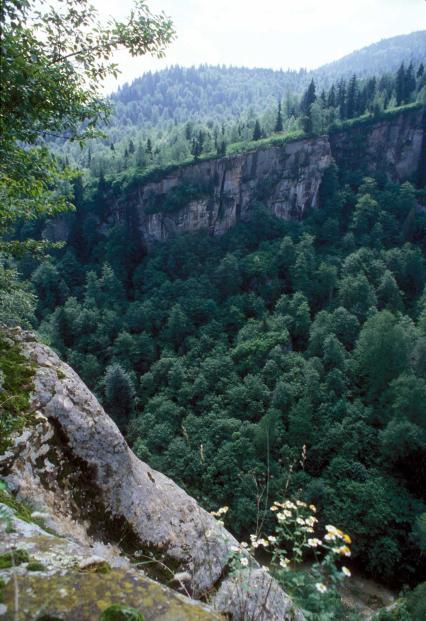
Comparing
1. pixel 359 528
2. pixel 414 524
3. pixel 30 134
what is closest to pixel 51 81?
pixel 30 134

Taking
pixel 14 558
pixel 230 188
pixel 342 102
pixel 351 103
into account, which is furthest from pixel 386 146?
pixel 14 558

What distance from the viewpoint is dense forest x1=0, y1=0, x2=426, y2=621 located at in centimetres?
645

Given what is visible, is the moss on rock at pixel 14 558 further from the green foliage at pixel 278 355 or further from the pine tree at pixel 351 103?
the pine tree at pixel 351 103

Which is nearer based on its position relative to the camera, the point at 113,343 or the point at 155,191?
the point at 113,343

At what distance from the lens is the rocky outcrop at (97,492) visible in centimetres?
525

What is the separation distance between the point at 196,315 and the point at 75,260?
27.7 meters

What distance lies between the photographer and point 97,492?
614cm

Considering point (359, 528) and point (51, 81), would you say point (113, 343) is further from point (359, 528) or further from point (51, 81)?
point (51, 81)

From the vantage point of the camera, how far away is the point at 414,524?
30406 millimetres

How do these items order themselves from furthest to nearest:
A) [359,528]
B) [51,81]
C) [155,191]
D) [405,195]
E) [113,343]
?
[155,191]
[405,195]
[113,343]
[359,528]
[51,81]

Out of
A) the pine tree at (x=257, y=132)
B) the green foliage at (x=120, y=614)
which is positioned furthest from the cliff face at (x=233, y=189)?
the green foliage at (x=120, y=614)

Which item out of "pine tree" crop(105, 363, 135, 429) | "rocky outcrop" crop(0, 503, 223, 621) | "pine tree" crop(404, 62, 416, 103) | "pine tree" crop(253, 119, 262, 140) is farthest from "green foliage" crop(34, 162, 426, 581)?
"pine tree" crop(404, 62, 416, 103)

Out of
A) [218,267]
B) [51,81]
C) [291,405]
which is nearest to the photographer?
[51,81]

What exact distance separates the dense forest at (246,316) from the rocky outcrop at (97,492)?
85cm
